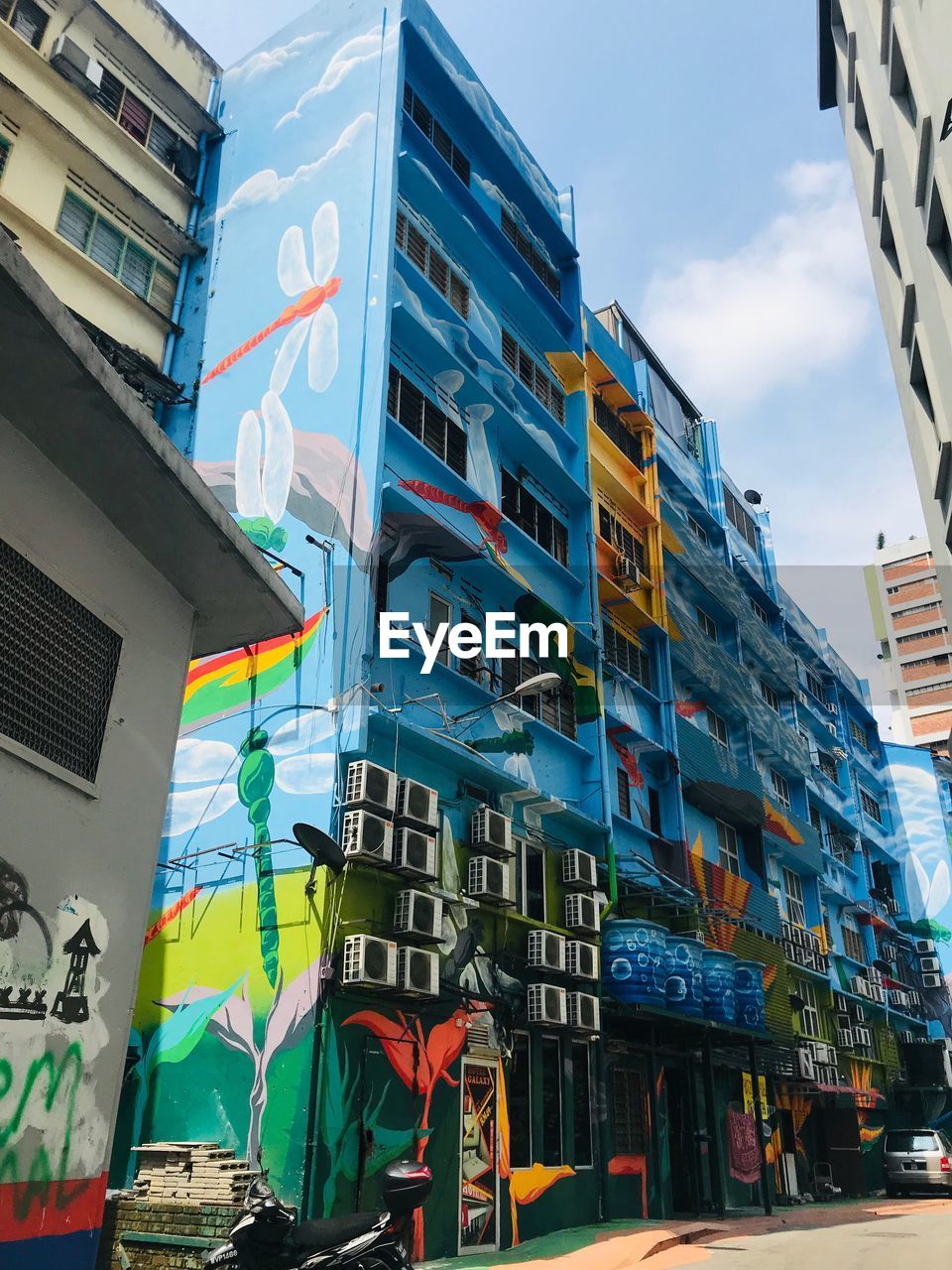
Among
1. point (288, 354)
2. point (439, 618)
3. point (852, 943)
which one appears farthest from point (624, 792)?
point (852, 943)

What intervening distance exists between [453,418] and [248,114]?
7.93 metres

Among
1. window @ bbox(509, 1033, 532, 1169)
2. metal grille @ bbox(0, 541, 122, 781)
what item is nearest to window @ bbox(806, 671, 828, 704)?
window @ bbox(509, 1033, 532, 1169)

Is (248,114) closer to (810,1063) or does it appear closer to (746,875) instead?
(746,875)

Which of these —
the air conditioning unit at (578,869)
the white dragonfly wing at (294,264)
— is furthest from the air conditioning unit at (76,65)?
the air conditioning unit at (578,869)

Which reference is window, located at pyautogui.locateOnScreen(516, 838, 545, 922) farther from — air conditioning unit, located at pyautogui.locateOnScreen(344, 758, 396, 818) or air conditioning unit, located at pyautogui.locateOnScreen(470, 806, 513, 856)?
air conditioning unit, located at pyautogui.locateOnScreen(344, 758, 396, 818)

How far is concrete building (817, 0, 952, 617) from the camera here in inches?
345

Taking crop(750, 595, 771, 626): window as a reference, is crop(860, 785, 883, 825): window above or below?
below

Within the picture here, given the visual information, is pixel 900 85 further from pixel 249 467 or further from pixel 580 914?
pixel 580 914

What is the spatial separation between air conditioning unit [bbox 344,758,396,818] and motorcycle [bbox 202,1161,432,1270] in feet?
19.6

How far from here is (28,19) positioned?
53.8ft

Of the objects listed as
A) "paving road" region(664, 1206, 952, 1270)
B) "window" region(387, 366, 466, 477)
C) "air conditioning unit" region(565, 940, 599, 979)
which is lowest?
"paving road" region(664, 1206, 952, 1270)

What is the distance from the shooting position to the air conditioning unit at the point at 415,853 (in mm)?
12750

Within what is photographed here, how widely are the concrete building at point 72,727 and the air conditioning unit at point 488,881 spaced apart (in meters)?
8.22
